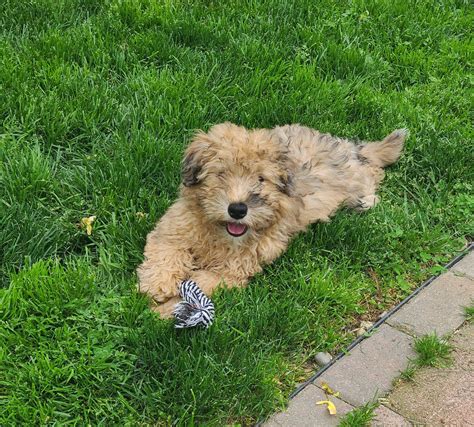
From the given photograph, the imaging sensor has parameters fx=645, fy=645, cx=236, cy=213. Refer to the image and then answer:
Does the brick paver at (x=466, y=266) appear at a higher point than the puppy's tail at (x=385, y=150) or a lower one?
lower

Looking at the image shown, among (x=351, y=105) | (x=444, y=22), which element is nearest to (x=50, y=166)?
(x=351, y=105)

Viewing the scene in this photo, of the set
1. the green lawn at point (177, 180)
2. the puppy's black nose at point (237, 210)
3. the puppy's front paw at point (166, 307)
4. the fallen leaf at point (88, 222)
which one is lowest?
the fallen leaf at point (88, 222)

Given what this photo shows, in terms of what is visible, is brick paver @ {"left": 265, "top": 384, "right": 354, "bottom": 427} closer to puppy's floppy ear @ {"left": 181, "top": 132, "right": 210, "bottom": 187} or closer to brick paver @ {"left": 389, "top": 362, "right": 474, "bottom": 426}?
brick paver @ {"left": 389, "top": 362, "right": 474, "bottom": 426}

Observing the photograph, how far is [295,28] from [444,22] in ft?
6.13

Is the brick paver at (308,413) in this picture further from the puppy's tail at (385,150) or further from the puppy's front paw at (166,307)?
the puppy's tail at (385,150)

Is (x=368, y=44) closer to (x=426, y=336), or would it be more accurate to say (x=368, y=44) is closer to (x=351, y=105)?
(x=351, y=105)

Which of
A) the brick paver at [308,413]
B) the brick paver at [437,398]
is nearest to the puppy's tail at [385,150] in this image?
the brick paver at [437,398]

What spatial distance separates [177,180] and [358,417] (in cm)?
205

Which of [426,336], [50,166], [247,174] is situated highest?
[247,174]

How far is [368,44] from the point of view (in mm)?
6324

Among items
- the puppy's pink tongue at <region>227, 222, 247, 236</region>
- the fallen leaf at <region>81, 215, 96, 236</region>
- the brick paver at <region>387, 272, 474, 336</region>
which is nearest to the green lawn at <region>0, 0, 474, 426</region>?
the fallen leaf at <region>81, 215, 96, 236</region>

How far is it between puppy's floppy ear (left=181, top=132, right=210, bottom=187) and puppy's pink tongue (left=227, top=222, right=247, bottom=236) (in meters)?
0.31

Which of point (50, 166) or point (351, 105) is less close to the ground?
point (351, 105)

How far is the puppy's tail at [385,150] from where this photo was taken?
4957 mm
